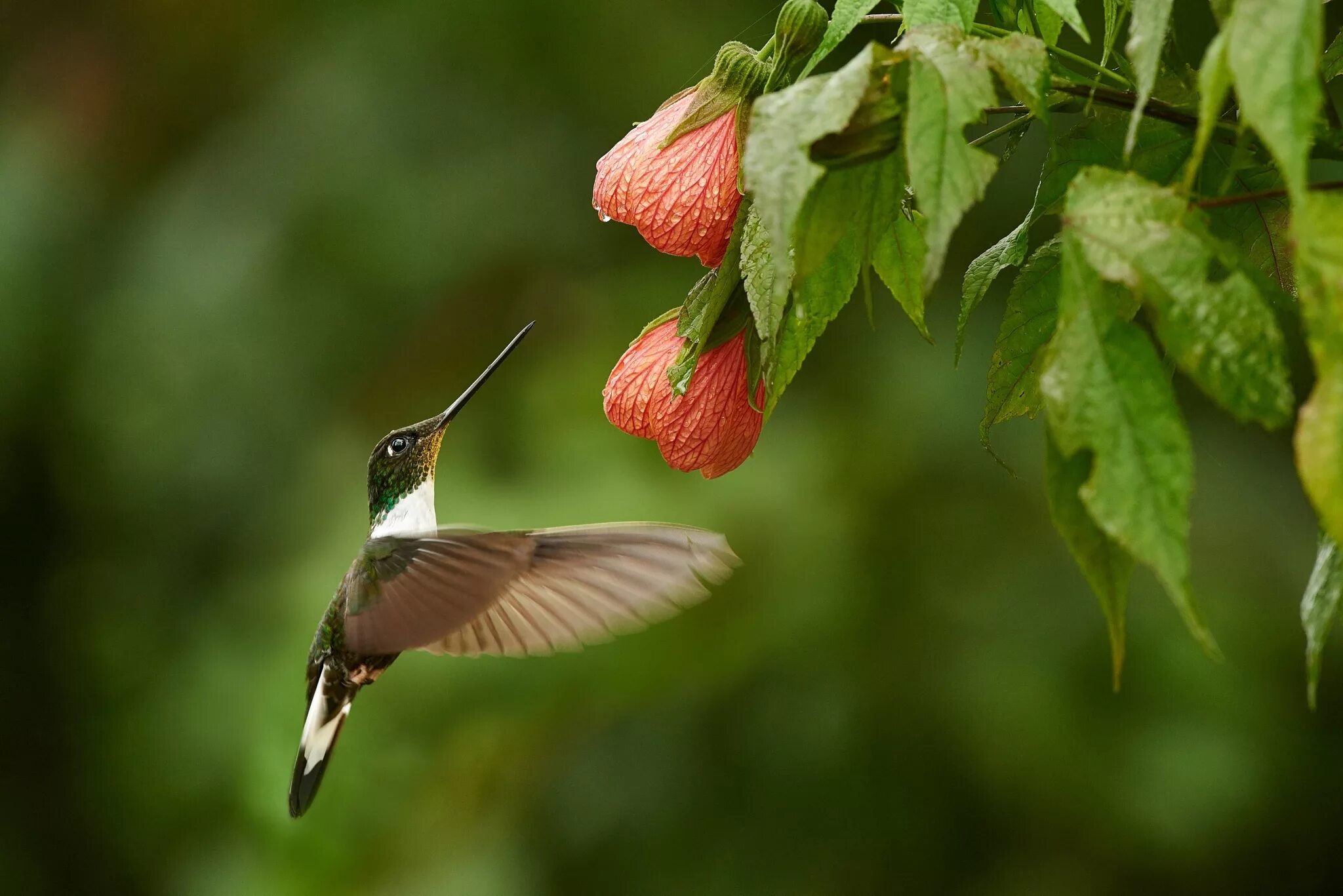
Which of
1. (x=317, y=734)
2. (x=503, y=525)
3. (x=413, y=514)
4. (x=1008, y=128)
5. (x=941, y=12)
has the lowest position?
(x=503, y=525)

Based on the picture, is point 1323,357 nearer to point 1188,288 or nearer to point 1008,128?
point 1188,288

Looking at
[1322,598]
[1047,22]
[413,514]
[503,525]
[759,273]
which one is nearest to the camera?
[1322,598]

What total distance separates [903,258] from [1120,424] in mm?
238

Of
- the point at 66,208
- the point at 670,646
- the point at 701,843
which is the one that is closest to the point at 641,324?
the point at 670,646

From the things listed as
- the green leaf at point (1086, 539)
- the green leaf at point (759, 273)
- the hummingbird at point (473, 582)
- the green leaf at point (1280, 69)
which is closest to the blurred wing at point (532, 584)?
the hummingbird at point (473, 582)

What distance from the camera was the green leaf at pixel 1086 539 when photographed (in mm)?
466

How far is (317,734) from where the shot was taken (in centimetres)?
Result: 116

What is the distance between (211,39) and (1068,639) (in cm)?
209

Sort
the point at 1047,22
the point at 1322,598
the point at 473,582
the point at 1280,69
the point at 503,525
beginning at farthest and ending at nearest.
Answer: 1. the point at 503,525
2. the point at 473,582
3. the point at 1047,22
4. the point at 1322,598
5. the point at 1280,69

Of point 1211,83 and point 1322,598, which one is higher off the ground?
point 1211,83

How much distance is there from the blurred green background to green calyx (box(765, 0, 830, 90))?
1172 mm

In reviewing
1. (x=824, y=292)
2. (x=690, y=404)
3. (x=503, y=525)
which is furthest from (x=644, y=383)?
(x=503, y=525)

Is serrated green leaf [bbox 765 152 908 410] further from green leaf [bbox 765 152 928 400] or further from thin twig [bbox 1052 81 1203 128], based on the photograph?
thin twig [bbox 1052 81 1203 128]

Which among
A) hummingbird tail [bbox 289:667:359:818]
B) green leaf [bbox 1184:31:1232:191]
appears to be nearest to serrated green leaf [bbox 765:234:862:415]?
green leaf [bbox 1184:31:1232:191]
